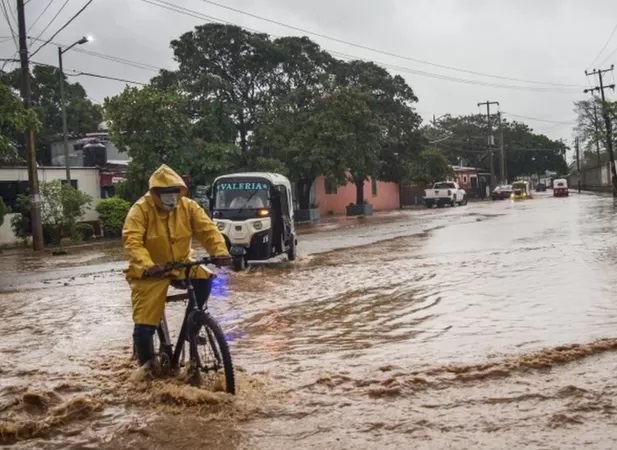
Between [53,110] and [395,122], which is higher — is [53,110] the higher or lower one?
the higher one

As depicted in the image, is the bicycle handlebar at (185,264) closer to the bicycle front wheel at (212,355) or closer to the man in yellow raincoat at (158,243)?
the man in yellow raincoat at (158,243)

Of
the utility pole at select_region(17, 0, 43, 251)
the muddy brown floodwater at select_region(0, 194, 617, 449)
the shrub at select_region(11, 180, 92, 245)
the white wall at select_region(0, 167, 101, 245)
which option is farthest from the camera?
the white wall at select_region(0, 167, 101, 245)

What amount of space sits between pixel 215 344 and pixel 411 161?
1891 inches

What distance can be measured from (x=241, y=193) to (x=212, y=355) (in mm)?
10578

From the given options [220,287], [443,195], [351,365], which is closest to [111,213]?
[220,287]

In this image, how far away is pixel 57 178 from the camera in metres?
32.3

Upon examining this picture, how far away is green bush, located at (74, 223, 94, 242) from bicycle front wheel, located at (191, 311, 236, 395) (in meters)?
25.3

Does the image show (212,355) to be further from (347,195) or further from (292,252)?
(347,195)

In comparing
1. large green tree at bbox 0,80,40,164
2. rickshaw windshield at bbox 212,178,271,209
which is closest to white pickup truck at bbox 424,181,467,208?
rickshaw windshield at bbox 212,178,271,209

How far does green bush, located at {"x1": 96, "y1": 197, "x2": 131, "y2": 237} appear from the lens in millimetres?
31281

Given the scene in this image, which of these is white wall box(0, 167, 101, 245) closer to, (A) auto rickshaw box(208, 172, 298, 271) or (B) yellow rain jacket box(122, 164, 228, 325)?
(A) auto rickshaw box(208, 172, 298, 271)

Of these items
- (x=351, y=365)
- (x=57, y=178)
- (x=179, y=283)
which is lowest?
(x=351, y=365)

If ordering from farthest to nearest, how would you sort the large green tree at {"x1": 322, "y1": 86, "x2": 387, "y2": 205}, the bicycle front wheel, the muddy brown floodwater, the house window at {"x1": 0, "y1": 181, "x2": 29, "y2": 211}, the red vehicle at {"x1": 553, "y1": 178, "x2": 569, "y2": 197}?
the red vehicle at {"x1": 553, "y1": 178, "x2": 569, "y2": 197} → the large green tree at {"x1": 322, "y1": 86, "x2": 387, "y2": 205} → the house window at {"x1": 0, "y1": 181, "x2": 29, "y2": 211} → the bicycle front wheel → the muddy brown floodwater

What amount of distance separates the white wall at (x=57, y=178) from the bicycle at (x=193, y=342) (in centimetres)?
2522
